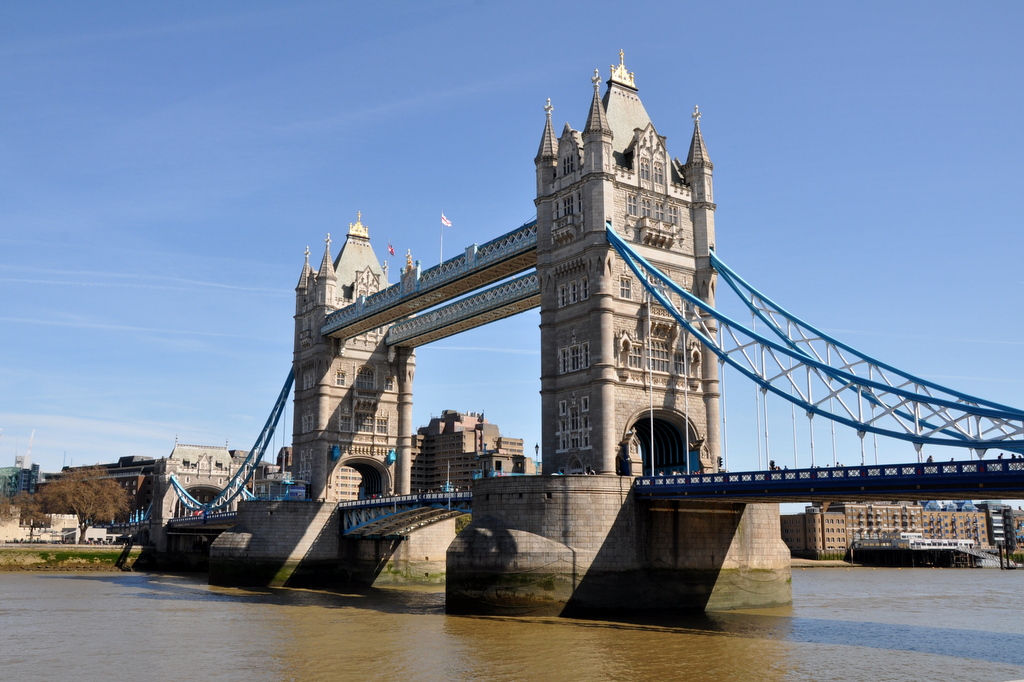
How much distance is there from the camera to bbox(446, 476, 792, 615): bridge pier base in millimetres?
43875

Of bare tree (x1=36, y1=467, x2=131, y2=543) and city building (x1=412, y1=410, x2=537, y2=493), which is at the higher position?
city building (x1=412, y1=410, x2=537, y2=493)

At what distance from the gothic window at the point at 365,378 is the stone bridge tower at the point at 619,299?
2961cm

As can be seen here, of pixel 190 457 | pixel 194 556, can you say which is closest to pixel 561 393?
pixel 194 556

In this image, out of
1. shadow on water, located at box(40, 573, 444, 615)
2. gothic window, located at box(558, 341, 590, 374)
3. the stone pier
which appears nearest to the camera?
gothic window, located at box(558, 341, 590, 374)

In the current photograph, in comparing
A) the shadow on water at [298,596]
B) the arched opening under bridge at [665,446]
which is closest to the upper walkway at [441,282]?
the arched opening under bridge at [665,446]

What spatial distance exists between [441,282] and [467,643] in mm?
34162

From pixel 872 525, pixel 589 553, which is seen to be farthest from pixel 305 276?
pixel 872 525

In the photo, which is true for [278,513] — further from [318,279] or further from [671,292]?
[671,292]

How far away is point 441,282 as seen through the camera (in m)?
66.6

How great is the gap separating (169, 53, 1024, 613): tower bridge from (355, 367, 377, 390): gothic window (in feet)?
22.9

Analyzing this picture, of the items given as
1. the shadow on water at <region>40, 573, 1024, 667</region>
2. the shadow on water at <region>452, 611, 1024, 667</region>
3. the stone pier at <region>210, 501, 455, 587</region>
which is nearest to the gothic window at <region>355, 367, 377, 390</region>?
the stone pier at <region>210, 501, 455, 587</region>

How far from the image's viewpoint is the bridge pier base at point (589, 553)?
43.9 meters

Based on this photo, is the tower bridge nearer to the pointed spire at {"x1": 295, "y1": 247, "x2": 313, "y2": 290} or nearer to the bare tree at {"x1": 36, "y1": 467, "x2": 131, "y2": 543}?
the pointed spire at {"x1": 295, "y1": 247, "x2": 313, "y2": 290}

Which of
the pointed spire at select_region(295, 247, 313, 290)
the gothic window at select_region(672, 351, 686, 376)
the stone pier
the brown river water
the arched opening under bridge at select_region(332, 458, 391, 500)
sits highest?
the pointed spire at select_region(295, 247, 313, 290)
